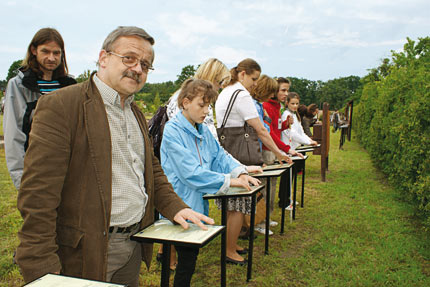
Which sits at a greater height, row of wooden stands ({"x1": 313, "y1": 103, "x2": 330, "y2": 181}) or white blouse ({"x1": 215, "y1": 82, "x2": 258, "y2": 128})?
white blouse ({"x1": 215, "y1": 82, "x2": 258, "y2": 128})

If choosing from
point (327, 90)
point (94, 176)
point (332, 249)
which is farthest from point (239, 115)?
point (327, 90)

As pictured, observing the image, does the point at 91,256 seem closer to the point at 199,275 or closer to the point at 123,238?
the point at 123,238

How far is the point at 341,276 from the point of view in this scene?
382 centimetres

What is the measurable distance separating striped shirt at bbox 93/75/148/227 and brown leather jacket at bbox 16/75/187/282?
0.37ft

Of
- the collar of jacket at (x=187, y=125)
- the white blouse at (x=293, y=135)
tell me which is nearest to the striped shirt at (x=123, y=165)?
the collar of jacket at (x=187, y=125)

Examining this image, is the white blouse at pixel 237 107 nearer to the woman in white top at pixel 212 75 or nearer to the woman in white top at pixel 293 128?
the woman in white top at pixel 212 75

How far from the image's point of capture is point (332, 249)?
4.54m

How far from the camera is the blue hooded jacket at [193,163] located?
106 inches

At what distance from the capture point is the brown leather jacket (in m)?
1.35

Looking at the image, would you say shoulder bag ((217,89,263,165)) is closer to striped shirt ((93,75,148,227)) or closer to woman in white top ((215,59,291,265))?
woman in white top ((215,59,291,265))

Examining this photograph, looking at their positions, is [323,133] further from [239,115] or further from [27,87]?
[27,87]

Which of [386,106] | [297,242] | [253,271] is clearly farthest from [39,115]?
[386,106]

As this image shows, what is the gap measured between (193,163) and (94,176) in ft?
4.03

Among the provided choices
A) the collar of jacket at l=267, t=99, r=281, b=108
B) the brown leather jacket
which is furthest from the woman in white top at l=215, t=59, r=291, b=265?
the brown leather jacket
